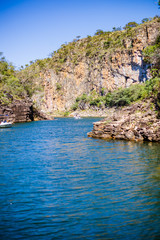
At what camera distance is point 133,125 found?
32.4 metres

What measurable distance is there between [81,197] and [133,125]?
2127 cm

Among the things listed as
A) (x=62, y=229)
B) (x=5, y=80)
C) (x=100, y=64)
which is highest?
(x=100, y=64)

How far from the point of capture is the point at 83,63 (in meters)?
140

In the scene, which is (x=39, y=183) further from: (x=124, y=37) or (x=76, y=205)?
(x=124, y=37)

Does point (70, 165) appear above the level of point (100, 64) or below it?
below

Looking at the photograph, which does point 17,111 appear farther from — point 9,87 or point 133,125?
point 133,125

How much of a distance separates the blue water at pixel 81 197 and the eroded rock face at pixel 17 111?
177ft

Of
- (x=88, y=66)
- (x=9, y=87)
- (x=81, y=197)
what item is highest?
(x=88, y=66)

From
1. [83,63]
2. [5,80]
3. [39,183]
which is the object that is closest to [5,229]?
[39,183]

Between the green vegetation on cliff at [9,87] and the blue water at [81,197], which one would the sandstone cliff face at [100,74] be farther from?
the blue water at [81,197]

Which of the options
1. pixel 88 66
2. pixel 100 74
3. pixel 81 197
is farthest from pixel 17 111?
pixel 88 66

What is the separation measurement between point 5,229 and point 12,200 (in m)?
2.92

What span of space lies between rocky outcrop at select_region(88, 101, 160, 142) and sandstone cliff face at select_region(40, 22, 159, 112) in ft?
224

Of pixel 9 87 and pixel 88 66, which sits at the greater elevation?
pixel 88 66
